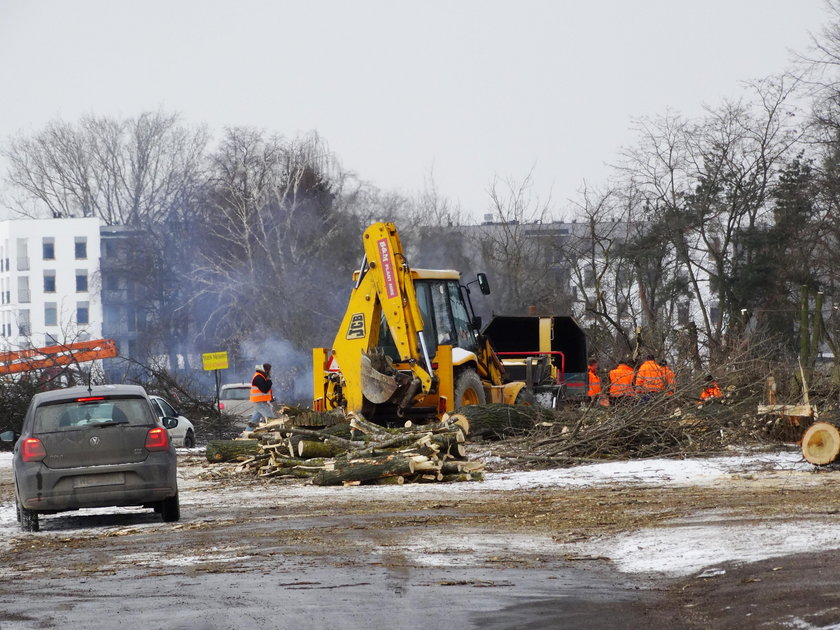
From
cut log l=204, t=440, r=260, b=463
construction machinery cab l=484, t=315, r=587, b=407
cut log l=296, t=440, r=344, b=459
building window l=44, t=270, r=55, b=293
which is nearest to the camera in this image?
cut log l=296, t=440, r=344, b=459

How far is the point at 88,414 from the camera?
571 inches

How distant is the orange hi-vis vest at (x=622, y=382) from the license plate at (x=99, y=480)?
889cm

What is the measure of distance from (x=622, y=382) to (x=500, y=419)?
9.24 feet

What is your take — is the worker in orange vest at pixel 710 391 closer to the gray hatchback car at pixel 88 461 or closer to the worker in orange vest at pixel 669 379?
the worker in orange vest at pixel 669 379

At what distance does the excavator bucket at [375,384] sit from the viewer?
2164 centimetres

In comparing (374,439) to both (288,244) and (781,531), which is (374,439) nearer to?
(781,531)

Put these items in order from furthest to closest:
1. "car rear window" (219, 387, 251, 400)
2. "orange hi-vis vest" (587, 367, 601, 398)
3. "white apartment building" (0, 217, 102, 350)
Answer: "white apartment building" (0, 217, 102, 350) < "car rear window" (219, 387, 251, 400) < "orange hi-vis vest" (587, 367, 601, 398)

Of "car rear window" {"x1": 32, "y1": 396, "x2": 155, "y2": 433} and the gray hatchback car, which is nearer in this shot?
the gray hatchback car

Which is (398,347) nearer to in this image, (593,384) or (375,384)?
(375,384)

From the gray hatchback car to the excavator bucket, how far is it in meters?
7.38

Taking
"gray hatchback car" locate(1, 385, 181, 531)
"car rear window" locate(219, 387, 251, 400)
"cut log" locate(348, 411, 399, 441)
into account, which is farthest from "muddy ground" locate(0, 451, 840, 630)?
"car rear window" locate(219, 387, 251, 400)

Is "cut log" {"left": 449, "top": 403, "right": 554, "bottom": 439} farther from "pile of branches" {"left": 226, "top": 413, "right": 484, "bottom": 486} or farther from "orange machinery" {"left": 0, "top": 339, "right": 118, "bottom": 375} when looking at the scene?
"orange machinery" {"left": 0, "top": 339, "right": 118, "bottom": 375}

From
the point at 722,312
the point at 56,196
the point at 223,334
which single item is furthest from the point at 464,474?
the point at 56,196

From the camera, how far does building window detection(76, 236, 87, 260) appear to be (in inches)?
3752
